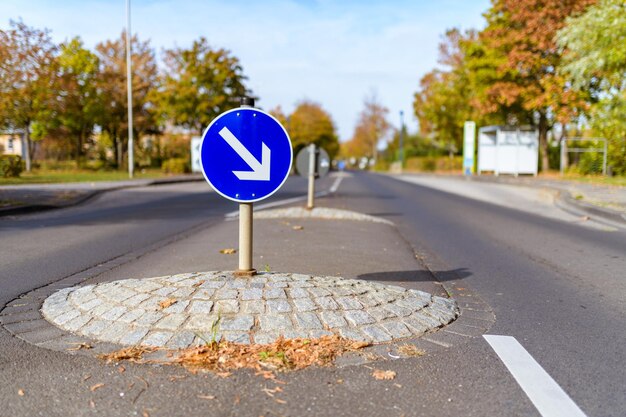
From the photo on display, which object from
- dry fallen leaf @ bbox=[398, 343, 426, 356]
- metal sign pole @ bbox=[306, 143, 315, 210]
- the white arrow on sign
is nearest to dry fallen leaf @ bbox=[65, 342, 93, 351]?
the white arrow on sign

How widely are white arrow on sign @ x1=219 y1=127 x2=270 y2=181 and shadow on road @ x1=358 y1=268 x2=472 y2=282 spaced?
1868mm

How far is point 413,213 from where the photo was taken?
13977 millimetres

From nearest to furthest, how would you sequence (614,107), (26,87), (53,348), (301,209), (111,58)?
(53,348)
(301,209)
(614,107)
(26,87)
(111,58)

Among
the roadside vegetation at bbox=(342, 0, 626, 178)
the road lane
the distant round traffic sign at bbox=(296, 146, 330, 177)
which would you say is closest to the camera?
the road lane

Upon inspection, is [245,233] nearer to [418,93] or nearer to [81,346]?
[81,346]

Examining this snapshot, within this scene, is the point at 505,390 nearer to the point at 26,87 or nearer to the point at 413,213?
the point at 413,213

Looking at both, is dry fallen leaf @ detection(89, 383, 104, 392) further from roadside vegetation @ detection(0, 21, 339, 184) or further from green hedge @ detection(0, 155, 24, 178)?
roadside vegetation @ detection(0, 21, 339, 184)

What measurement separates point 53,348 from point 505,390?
269 centimetres

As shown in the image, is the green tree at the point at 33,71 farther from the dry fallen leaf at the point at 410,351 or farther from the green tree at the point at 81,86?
the dry fallen leaf at the point at 410,351

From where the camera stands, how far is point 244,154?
4.14 m

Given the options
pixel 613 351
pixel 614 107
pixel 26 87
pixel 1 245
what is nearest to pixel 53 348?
pixel 613 351

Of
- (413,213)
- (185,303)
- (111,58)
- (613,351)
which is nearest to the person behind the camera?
(613,351)

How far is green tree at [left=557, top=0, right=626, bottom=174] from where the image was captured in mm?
19156

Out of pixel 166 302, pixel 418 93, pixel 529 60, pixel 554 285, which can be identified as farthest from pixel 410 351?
pixel 418 93
